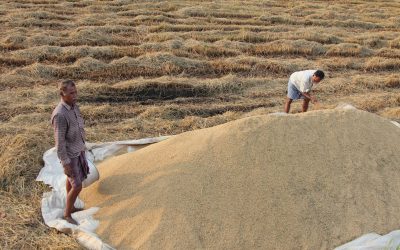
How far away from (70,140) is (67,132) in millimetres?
78

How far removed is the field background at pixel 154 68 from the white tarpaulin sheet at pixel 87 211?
0.32 ft

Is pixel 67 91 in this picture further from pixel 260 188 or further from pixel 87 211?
pixel 260 188

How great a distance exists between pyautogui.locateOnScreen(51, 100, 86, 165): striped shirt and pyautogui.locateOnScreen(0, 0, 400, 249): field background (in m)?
0.65

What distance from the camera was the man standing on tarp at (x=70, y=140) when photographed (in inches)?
120

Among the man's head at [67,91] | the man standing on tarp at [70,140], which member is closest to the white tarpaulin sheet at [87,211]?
the man standing on tarp at [70,140]

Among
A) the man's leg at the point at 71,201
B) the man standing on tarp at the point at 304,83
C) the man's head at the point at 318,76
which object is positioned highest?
the man's head at the point at 318,76

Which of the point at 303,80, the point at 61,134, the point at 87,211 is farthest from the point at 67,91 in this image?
the point at 303,80

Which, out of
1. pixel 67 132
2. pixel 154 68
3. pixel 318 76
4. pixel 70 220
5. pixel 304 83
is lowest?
pixel 70 220

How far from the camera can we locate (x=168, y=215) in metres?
3.18

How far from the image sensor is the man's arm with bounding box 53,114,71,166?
3.05 metres

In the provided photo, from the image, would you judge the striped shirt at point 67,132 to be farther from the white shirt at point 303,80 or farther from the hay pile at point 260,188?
the white shirt at point 303,80

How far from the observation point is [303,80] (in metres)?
5.08

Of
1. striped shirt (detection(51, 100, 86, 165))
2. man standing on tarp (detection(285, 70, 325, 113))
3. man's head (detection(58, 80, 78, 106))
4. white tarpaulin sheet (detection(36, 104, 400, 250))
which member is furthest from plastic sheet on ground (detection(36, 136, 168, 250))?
man standing on tarp (detection(285, 70, 325, 113))

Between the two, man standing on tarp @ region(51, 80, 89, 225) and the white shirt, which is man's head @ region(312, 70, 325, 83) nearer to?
the white shirt
